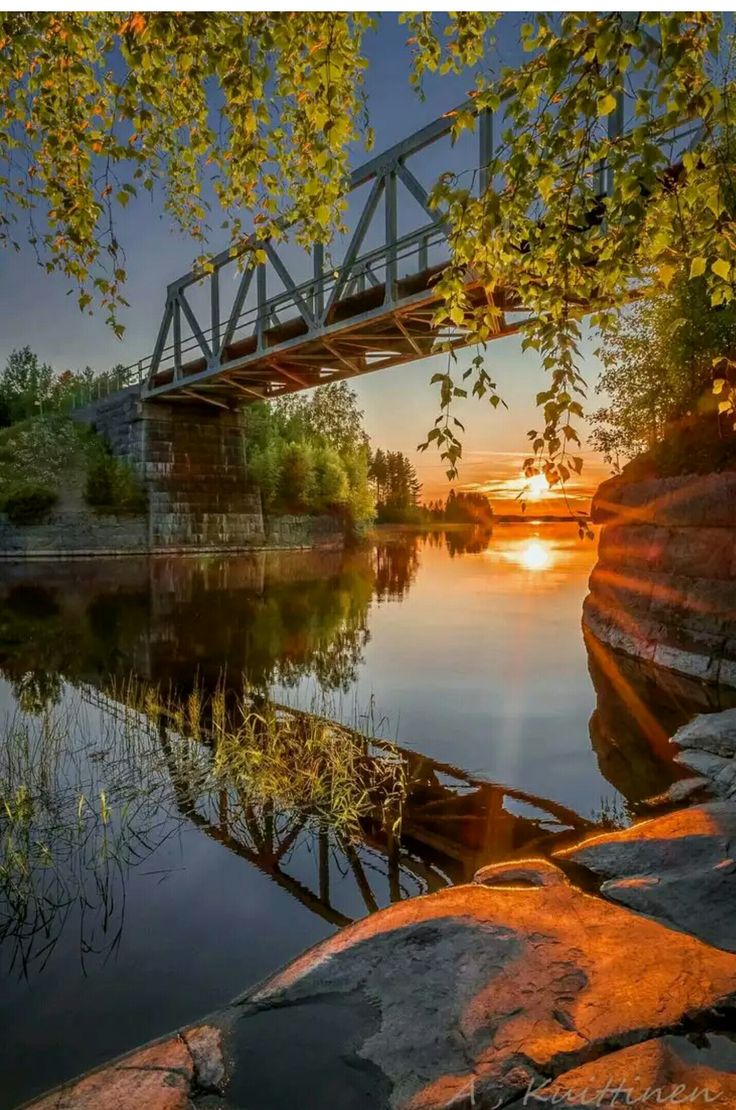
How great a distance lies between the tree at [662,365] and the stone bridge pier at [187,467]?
826 inches

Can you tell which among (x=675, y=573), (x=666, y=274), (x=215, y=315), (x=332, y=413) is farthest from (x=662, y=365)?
(x=332, y=413)

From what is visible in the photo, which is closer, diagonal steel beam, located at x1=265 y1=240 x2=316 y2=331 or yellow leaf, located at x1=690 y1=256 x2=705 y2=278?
yellow leaf, located at x1=690 y1=256 x2=705 y2=278

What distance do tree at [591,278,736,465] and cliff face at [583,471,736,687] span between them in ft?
4.32

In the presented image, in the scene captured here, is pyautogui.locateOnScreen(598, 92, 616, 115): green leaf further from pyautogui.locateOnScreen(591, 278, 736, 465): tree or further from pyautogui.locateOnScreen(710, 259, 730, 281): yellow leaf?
pyautogui.locateOnScreen(591, 278, 736, 465): tree

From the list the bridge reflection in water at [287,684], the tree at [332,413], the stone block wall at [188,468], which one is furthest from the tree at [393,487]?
the bridge reflection in water at [287,684]

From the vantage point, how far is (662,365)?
1461 cm

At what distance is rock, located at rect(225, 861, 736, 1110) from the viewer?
2.40 metres

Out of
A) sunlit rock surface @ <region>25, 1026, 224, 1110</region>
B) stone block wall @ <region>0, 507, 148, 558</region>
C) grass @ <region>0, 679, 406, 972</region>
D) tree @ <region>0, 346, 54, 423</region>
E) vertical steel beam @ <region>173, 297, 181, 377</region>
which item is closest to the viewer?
sunlit rock surface @ <region>25, 1026, 224, 1110</region>

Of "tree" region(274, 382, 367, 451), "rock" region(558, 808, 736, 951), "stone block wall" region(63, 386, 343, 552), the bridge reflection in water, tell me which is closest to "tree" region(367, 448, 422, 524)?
"tree" region(274, 382, 367, 451)

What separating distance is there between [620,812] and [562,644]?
28.0 feet

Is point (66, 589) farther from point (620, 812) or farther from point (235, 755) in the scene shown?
point (620, 812)

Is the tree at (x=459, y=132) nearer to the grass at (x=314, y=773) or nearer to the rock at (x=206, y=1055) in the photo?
the rock at (x=206, y=1055)

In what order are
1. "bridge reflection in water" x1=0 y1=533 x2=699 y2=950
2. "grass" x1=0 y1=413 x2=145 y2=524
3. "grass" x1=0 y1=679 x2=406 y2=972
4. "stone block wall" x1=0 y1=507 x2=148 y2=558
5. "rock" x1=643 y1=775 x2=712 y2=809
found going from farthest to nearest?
"stone block wall" x1=0 y1=507 x2=148 y2=558
"grass" x1=0 y1=413 x2=145 y2=524
"rock" x1=643 y1=775 x2=712 y2=809
"bridge reflection in water" x1=0 y1=533 x2=699 y2=950
"grass" x1=0 y1=679 x2=406 y2=972

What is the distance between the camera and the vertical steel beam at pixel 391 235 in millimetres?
18844
